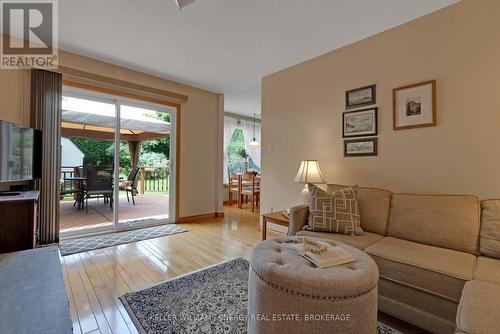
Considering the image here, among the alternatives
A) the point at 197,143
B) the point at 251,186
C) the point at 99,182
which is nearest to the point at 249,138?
the point at 251,186

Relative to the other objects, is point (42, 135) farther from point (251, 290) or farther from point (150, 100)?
point (251, 290)

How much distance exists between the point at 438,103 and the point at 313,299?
7.18ft

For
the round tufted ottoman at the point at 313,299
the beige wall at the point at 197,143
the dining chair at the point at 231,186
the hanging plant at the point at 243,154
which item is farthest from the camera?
the hanging plant at the point at 243,154

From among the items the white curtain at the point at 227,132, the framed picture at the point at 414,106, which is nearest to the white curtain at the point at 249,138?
the white curtain at the point at 227,132

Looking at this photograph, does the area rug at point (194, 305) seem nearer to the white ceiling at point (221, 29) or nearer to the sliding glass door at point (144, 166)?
the sliding glass door at point (144, 166)

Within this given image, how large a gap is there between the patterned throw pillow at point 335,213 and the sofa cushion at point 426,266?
1.00ft

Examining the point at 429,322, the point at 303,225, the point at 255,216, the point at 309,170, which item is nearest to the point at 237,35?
the point at 309,170

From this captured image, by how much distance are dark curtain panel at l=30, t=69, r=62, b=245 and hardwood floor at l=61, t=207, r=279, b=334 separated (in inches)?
24.6

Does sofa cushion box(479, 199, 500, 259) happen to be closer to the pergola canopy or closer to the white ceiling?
the white ceiling

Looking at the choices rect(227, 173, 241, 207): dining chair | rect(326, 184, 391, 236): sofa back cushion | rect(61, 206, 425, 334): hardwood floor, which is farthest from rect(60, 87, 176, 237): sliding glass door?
rect(326, 184, 391, 236): sofa back cushion

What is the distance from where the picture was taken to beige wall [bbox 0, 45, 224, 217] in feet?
12.3

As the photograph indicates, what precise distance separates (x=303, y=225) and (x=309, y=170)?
0.75 m

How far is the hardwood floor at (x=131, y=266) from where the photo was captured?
154 cm

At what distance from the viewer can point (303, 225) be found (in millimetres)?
2240
